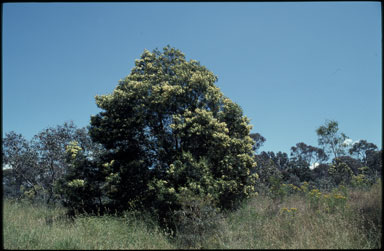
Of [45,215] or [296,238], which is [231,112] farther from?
[45,215]

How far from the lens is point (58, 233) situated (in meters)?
6.51

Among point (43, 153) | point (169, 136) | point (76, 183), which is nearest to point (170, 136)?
point (169, 136)

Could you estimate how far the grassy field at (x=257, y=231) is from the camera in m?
5.14

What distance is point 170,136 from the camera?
9.64 metres

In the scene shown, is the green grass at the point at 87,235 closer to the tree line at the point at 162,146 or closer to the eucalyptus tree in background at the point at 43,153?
the tree line at the point at 162,146

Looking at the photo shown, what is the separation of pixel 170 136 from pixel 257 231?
4.77m

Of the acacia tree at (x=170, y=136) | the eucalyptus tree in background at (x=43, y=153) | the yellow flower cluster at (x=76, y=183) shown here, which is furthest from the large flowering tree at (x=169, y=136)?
the eucalyptus tree in background at (x=43, y=153)

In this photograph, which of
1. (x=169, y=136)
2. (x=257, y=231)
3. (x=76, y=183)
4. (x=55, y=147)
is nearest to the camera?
(x=257, y=231)

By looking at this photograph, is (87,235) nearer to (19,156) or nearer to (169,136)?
(169,136)

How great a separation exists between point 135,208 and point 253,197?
457cm

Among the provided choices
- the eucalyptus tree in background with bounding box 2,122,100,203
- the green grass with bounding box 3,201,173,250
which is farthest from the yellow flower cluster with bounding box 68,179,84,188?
the eucalyptus tree in background with bounding box 2,122,100,203

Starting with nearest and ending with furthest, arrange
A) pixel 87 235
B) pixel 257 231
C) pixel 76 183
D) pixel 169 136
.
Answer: pixel 257 231 → pixel 87 235 → pixel 76 183 → pixel 169 136

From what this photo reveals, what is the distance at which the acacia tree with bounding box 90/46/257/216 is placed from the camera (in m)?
8.67

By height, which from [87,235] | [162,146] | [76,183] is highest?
[162,146]
